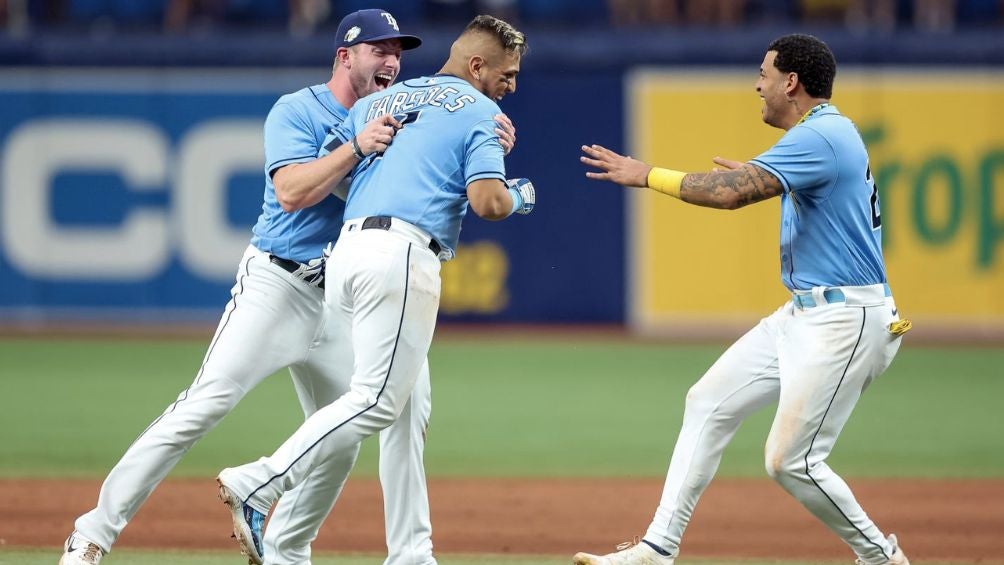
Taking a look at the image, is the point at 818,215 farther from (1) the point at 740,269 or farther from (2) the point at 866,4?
(2) the point at 866,4

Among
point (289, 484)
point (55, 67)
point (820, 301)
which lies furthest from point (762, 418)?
point (55, 67)

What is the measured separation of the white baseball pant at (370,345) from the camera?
514cm

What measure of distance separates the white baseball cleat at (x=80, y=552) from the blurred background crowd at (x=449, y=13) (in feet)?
37.9

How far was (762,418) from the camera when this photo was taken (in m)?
11.2

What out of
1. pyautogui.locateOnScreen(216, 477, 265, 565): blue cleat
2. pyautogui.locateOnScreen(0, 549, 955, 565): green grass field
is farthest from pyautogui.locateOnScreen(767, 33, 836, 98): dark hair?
pyautogui.locateOnScreen(216, 477, 265, 565): blue cleat

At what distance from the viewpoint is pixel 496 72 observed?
5602mm

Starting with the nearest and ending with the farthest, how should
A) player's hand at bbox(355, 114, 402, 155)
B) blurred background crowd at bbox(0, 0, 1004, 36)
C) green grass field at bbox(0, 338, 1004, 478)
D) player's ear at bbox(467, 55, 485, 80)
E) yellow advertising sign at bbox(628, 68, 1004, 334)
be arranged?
player's hand at bbox(355, 114, 402, 155)
player's ear at bbox(467, 55, 485, 80)
green grass field at bbox(0, 338, 1004, 478)
yellow advertising sign at bbox(628, 68, 1004, 334)
blurred background crowd at bbox(0, 0, 1004, 36)

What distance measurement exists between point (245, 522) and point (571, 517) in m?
2.91

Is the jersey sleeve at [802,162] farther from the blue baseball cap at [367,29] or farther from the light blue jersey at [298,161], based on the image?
the light blue jersey at [298,161]

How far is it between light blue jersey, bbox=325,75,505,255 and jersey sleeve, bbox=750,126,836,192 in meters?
1.08

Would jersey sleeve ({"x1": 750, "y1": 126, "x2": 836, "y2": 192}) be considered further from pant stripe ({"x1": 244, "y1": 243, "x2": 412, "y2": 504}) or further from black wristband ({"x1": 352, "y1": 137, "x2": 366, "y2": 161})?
black wristband ({"x1": 352, "y1": 137, "x2": 366, "y2": 161})

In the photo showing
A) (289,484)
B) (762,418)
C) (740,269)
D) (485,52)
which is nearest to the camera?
(289,484)

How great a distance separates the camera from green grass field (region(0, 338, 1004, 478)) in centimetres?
931

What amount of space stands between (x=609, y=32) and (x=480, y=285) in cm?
325
